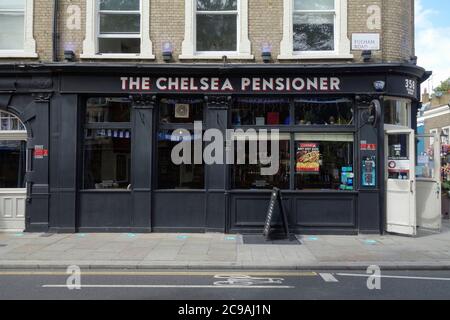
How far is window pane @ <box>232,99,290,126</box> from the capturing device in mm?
12336

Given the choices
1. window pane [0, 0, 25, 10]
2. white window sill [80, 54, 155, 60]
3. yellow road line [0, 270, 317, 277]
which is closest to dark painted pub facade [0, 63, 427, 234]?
white window sill [80, 54, 155, 60]

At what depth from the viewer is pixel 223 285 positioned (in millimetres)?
7262

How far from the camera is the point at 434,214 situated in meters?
12.6

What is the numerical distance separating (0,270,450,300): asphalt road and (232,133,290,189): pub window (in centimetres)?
423

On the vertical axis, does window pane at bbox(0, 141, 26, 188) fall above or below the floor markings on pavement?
above

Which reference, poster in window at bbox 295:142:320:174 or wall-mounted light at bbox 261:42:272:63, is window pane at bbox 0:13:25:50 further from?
poster in window at bbox 295:142:320:174

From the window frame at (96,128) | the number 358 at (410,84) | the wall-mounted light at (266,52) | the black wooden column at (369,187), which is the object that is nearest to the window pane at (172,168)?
the window frame at (96,128)

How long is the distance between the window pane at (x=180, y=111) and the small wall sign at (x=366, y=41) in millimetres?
4188

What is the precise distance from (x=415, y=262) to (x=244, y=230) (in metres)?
4.43

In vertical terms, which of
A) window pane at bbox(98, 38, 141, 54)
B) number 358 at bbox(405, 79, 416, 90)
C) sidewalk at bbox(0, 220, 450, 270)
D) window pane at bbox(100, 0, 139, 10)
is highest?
window pane at bbox(100, 0, 139, 10)

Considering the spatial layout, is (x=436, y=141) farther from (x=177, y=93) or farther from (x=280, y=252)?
(x=177, y=93)

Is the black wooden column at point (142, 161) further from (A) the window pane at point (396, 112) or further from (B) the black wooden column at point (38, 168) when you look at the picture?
(A) the window pane at point (396, 112)

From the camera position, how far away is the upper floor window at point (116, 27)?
1237cm
